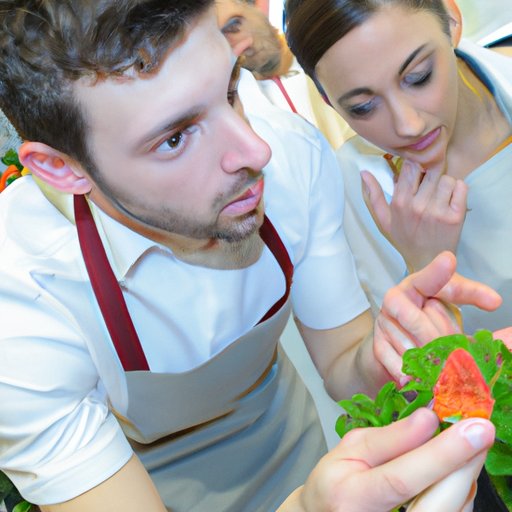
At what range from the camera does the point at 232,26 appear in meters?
1.20

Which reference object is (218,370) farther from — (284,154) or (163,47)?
(163,47)

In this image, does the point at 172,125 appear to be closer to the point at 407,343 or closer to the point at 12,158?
the point at 407,343

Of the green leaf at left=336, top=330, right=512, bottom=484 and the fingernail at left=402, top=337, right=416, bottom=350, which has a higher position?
the green leaf at left=336, top=330, right=512, bottom=484

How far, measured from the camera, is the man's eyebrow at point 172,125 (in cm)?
66

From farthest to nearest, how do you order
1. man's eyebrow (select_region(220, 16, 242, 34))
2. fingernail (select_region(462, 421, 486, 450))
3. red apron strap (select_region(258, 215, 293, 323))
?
1. man's eyebrow (select_region(220, 16, 242, 34))
2. red apron strap (select_region(258, 215, 293, 323))
3. fingernail (select_region(462, 421, 486, 450))

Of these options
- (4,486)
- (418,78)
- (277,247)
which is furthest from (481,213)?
(4,486)

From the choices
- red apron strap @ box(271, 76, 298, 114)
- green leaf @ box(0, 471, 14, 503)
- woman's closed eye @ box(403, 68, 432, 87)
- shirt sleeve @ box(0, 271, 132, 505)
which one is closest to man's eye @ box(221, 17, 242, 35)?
red apron strap @ box(271, 76, 298, 114)

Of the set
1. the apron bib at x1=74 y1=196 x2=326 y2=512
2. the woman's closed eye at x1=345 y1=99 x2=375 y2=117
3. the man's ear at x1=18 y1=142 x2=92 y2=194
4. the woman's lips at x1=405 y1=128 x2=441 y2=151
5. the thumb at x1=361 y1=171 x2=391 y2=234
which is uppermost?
the man's ear at x1=18 y1=142 x2=92 y2=194

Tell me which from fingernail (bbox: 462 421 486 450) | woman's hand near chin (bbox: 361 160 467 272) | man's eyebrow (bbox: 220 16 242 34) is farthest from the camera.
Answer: man's eyebrow (bbox: 220 16 242 34)

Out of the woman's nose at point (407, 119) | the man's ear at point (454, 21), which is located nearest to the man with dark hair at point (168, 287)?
the woman's nose at point (407, 119)

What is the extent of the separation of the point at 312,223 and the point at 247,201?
8.3 inches

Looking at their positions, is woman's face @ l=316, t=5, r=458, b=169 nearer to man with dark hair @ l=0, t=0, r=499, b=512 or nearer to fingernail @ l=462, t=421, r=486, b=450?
man with dark hair @ l=0, t=0, r=499, b=512

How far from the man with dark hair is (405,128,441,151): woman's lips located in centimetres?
14

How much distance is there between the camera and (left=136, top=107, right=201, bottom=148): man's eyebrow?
659 millimetres
